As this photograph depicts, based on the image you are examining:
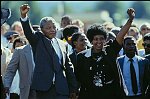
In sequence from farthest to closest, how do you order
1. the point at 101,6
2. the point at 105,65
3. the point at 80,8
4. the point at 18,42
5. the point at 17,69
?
the point at 80,8
the point at 101,6
the point at 18,42
the point at 17,69
the point at 105,65

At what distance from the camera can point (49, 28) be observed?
12.6 meters

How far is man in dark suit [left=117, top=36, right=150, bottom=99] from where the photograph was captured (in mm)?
13859

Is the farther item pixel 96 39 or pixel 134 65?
pixel 134 65

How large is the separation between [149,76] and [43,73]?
89.1 inches

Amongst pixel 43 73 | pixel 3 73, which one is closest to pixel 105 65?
pixel 43 73

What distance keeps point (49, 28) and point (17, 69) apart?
1.20 m

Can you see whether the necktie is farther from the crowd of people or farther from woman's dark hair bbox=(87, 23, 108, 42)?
woman's dark hair bbox=(87, 23, 108, 42)

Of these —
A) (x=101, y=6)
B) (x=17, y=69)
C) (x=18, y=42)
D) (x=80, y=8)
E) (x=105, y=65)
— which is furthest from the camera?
(x=80, y=8)

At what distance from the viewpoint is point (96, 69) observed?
40.9 feet

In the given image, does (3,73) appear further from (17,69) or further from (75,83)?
(75,83)

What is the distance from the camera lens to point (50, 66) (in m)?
12.6

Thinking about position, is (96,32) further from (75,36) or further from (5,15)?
(75,36)

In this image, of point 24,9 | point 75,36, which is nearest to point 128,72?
point 75,36

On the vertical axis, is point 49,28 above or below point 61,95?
above
